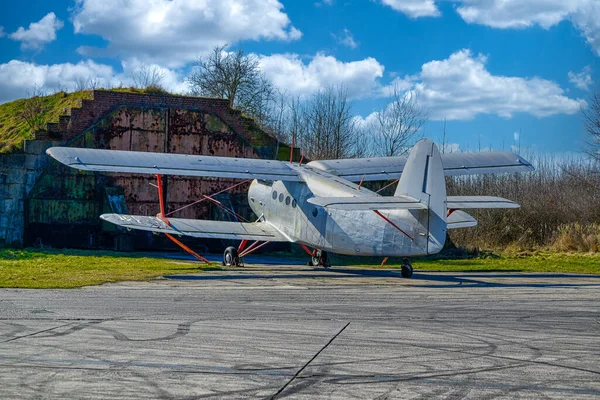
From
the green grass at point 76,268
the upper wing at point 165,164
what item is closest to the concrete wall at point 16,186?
the green grass at point 76,268

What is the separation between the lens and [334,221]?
19.0 m

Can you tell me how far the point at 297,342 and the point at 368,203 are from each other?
7497mm

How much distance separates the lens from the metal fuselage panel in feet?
55.9

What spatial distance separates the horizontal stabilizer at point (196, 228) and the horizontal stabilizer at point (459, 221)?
477 cm

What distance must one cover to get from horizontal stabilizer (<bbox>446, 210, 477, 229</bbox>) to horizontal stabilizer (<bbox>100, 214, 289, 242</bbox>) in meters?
4.77

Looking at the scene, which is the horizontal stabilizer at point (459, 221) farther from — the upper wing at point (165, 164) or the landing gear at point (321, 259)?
the landing gear at point (321, 259)

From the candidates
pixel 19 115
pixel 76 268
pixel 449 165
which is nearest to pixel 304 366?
pixel 76 268

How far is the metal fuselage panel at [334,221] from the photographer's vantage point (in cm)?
1705

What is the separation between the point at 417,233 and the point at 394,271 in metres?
4.58

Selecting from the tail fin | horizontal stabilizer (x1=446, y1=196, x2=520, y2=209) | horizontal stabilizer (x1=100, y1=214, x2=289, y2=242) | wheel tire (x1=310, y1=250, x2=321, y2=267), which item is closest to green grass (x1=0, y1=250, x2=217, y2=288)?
horizontal stabilizer (x1=100, y1=214, x2=289, y2=242)

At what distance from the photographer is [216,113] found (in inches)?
1174

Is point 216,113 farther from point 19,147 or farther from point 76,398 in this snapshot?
point 76,398

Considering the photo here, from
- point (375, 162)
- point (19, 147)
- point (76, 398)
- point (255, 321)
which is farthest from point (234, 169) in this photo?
point (76, 398)

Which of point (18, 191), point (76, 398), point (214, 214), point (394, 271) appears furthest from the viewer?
point (214, 214)
